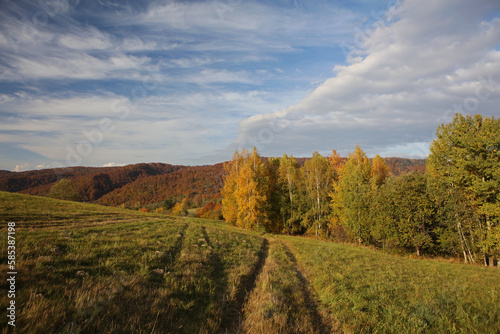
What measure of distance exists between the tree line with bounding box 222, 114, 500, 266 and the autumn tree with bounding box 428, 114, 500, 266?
0.07 m

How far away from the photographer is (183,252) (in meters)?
11.5

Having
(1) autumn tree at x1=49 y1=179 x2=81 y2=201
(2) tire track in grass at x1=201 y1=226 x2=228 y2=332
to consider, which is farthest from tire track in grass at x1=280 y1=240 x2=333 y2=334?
(1) autumn tree at x1=49 y1=179 x2=81 y2=201

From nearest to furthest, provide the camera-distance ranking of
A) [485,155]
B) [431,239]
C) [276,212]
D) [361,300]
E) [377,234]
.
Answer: [361,300] → [485,155] → [431,239] → [377,234] → [276,212]

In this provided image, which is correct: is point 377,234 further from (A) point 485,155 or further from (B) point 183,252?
(B) point 183,252

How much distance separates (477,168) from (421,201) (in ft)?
20.6

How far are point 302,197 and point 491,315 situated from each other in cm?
3572

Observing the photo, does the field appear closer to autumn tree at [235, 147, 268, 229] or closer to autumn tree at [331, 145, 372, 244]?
autumn tree at [331, 145, 372, 244]

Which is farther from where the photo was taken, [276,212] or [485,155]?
[276,212]

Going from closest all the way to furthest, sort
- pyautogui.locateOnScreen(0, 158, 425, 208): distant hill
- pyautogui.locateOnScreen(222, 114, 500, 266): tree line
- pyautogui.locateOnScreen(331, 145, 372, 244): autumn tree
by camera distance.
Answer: pyautogui.locateOnScreen(222, 114, 500, 266): tree line < pyautogui.locateOnScreen(331, 145, 372, 244): autumn tree < pyautogui.locateOnScreen(0, 158, 425, 208): distant hill

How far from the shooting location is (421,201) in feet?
85.4

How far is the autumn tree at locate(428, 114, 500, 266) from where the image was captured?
21.3 meters

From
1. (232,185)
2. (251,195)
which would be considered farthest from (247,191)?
(232,185)

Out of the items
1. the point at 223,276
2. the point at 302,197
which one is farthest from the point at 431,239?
the point at 223,276

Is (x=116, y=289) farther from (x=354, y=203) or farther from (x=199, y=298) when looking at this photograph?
(x=354, y=203)
